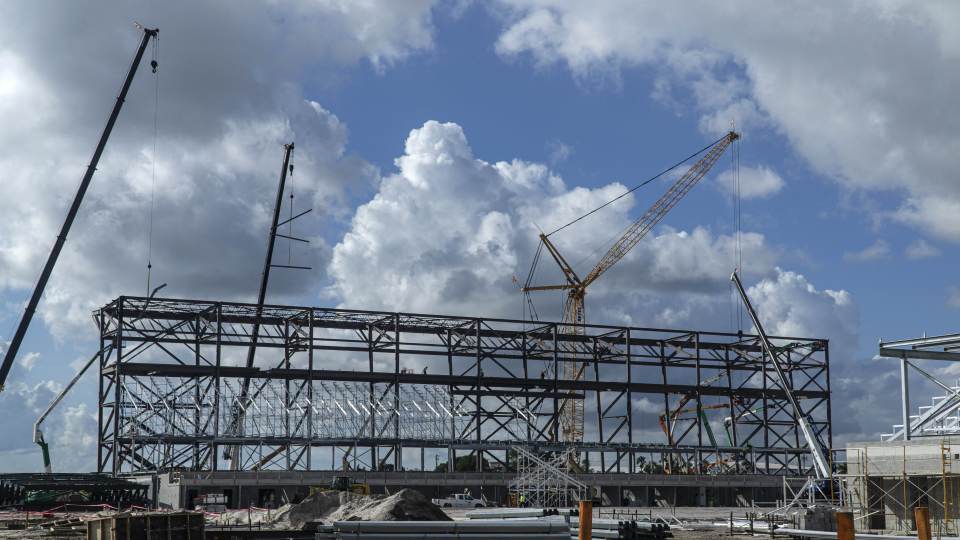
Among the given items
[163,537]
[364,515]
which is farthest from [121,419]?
[163,537]

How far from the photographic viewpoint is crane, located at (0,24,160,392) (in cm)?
7625

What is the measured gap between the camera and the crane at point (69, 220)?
76250 millimetres

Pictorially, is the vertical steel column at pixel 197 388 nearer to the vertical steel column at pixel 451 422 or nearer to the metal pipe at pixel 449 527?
the vertical steel column at pixel 451 422

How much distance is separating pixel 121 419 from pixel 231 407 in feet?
26.2

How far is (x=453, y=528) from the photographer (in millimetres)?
33406

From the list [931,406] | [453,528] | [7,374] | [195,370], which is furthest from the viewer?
[195,370]

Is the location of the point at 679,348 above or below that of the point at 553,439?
above

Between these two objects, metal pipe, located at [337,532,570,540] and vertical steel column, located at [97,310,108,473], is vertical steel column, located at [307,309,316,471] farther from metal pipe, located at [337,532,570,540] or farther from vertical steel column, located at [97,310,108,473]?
metal pipe, located at [337,532,570,540]

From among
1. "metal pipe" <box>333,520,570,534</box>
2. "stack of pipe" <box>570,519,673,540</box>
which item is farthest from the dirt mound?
"metal pipe" <box>333,520,570,534</box>

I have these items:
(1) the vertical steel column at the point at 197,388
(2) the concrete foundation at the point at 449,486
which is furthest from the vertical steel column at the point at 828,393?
(1) the vertical steel column at the point at 197,388

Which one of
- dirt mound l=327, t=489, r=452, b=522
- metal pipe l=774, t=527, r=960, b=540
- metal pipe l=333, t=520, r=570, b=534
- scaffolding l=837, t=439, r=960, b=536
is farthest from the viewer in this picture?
dirt mound l=327, t=489, r=452, b=522

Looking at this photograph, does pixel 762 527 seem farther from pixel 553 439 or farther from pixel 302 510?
pixel 553 439

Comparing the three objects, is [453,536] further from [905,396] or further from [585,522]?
[905,396]

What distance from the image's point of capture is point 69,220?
263 ft
